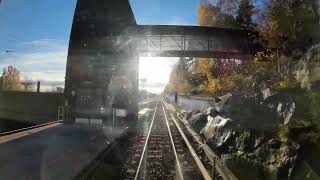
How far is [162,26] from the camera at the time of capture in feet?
112

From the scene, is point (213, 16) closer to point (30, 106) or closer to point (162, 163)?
point (30, 106)

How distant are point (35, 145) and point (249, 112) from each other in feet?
29.7

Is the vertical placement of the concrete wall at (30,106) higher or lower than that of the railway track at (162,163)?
higher

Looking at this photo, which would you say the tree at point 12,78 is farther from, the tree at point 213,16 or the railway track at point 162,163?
the railway track at point 162,163

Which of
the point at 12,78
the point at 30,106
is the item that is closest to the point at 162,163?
the point at 30,106

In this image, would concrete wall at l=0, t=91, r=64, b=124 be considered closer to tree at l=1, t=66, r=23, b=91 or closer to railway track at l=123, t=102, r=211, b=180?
railway track at l=123, t=102, r=211, b=180

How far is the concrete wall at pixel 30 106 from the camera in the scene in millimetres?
43469

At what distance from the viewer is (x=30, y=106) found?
44875 millimetres

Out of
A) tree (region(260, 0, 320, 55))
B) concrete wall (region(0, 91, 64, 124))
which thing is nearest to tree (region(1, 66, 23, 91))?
concrete wall (region(0, 91, 64, 124))

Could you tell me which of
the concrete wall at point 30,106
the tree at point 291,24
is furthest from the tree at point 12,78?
the tree at point 291,24

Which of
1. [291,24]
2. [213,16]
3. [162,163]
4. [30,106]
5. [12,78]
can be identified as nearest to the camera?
[162,163]

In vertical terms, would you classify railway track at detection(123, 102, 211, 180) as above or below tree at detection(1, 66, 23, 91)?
below

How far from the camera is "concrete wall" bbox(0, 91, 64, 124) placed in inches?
1711

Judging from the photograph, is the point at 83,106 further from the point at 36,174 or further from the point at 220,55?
the point at 36,174
